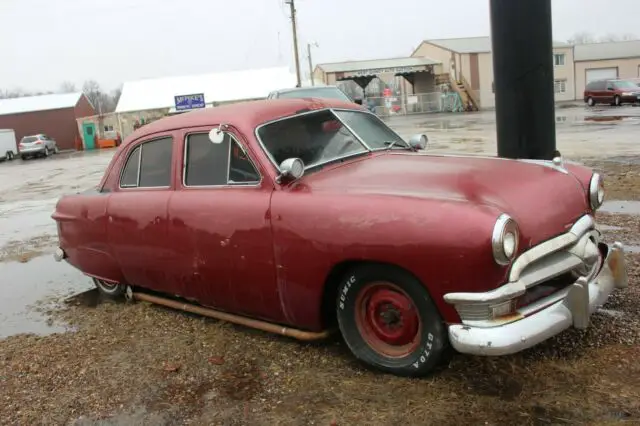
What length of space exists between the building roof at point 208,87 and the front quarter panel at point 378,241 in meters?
45.1

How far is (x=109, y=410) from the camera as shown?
353cm

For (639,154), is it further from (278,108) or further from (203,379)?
(203,379)

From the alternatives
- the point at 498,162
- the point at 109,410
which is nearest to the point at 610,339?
the point at 498,162

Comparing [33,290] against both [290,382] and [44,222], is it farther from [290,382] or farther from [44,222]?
[44,222]

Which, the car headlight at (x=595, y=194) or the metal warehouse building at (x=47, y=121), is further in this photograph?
the metal warehouse building at (x=47, y=121)

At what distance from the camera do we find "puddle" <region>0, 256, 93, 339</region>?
5.35m

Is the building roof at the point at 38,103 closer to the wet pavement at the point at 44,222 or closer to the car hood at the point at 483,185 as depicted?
the wet pavement at the point at 44,222

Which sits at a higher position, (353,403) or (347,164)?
(347,164)

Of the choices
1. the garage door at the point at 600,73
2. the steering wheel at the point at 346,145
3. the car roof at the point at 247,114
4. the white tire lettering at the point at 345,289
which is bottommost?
the white tire lettering at the point at 345,289

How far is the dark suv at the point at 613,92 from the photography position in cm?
3625

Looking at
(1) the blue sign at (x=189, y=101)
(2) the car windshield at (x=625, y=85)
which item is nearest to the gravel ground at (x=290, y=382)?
(1) the blue sign at (x=189, y=101)

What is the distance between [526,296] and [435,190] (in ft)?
2.50

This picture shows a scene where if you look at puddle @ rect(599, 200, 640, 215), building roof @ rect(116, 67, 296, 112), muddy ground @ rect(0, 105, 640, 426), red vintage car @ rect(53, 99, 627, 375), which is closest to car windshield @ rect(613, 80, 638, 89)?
building roof @ rect(116, 67, 296, 112)

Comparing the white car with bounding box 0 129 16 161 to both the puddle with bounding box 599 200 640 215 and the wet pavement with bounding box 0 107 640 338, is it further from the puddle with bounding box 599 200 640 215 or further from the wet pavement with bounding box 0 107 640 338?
the puddle with bounding box 599 200 640 215
